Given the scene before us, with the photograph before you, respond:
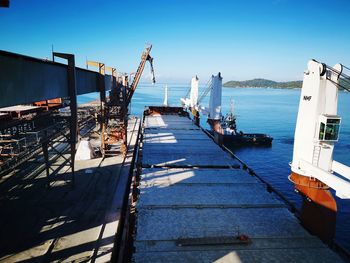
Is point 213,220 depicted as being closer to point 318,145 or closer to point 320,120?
point 318,145

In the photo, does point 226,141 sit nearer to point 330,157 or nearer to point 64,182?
point 64,182

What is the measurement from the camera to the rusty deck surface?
12.6 meters

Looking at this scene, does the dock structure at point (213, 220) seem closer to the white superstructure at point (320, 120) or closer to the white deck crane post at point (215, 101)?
the white superstructure at point (320, 120)

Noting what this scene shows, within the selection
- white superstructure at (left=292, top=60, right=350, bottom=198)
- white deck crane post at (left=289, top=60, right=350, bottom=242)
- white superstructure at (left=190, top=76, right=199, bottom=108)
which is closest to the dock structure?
white deck crane post at (left=289, top=60, right=350, bottom=242)

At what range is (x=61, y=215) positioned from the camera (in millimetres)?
16094

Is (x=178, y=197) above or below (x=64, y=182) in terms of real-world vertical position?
above

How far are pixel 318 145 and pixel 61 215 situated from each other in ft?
50.7

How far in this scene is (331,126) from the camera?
410 inches

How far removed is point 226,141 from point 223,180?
41320 millimetres

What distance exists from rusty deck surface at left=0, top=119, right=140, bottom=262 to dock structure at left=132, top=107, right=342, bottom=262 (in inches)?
144

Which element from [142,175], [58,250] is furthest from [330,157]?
[58,250]

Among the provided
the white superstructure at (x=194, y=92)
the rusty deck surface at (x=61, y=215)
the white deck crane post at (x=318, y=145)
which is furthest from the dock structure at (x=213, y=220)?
the white superstructure at (x=194, y=92)

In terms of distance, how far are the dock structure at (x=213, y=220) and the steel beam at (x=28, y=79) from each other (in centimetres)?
638

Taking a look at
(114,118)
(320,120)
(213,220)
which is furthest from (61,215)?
(320,120)
